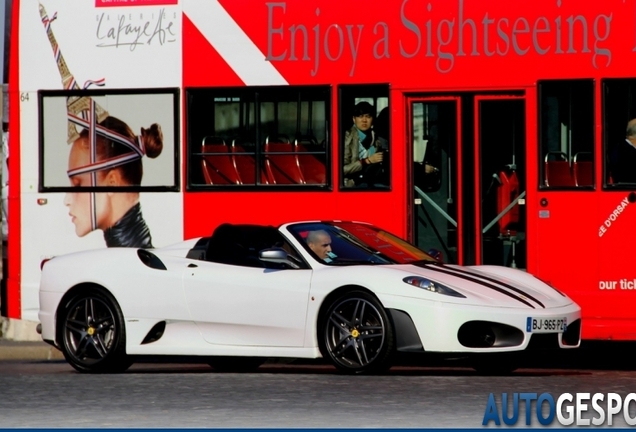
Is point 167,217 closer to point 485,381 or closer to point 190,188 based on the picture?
point 190,188

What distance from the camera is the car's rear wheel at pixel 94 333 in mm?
12766

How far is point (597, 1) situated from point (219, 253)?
13.3 feet

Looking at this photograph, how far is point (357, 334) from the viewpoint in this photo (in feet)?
38.7

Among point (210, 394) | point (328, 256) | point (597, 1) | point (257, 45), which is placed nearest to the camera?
point (210, 394)

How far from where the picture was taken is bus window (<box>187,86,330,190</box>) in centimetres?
1438

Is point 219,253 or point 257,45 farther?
point 257,45

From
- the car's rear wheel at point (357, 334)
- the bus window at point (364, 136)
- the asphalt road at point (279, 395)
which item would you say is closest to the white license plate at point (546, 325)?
the asphalt road at point (279, 395)

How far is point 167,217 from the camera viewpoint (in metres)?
14.7

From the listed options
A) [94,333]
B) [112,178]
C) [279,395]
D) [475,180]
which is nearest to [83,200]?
[112,178]

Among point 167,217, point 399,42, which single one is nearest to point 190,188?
point 167,217

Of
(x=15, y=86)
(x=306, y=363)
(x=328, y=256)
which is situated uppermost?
(x=15, y=86)

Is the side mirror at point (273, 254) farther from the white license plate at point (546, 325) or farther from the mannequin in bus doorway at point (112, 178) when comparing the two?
the mannequin in bus doorway at point (112, 178)

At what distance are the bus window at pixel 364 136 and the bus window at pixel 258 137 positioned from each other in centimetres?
18

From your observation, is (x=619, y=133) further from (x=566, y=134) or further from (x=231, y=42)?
(x=231, y=42)
